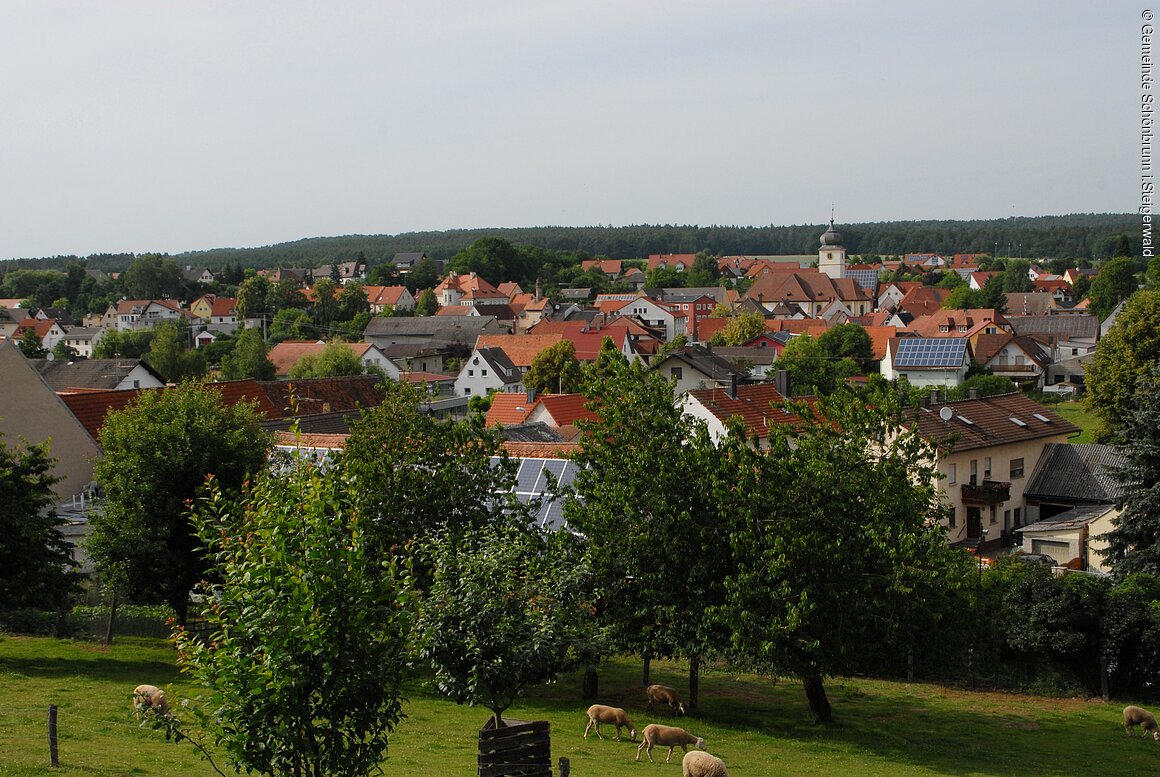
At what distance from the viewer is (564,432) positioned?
2028 inches

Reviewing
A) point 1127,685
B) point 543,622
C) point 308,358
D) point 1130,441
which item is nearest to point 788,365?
point 308,358

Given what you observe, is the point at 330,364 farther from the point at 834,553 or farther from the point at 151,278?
the point at 151,278

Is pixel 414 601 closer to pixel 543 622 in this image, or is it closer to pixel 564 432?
pixel 543 622

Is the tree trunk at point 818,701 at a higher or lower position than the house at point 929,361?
lower

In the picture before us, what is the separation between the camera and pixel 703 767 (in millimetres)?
16266

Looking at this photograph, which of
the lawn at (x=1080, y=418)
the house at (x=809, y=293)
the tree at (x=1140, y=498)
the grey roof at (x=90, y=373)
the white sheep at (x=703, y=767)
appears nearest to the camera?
the white sheep at (x=703, y=767)

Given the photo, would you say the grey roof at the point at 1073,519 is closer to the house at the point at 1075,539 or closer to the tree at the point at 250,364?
the house at the point at 1075,539

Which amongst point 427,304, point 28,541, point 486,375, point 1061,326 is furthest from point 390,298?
point 28,541

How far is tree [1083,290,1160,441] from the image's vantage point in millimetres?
57250

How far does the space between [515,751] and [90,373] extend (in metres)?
63.9

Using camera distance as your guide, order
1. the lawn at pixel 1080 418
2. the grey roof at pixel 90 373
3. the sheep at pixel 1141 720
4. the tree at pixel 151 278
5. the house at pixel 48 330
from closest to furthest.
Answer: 1. the sheep at pixel 1141 720
2. the lawn at pixel 1080 418
3. the grey roof at pixel 90 373
4. the house at pixel 48 330
5. the tree at pixel 151 278

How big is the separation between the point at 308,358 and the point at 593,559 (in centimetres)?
7630

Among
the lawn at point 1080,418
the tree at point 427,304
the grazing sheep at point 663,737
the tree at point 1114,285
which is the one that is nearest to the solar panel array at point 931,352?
the lawn at point 1080,418

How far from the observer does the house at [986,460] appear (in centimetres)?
4441
